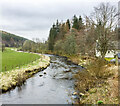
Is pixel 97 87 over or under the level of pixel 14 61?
under

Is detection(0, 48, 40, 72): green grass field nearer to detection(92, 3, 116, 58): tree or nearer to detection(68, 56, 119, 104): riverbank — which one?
detection(68, 56, 119, 104): riverbank

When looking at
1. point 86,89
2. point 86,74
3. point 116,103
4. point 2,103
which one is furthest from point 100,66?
point 2,103

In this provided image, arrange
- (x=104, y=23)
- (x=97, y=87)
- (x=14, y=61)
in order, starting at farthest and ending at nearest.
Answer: (x=14, y=61)
(x=104, y=23)
(x=97, y=87)

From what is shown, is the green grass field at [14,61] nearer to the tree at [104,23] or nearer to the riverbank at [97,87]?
the riverbank at [97,87]

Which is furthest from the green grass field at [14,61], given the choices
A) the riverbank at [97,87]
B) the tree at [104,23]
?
the tree at [104,23]

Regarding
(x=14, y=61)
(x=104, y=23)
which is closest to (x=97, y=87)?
(x=104, y=23)

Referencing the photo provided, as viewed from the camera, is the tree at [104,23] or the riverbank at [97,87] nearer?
the riverbank at [97,87]

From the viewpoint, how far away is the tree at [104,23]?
17.4 meters

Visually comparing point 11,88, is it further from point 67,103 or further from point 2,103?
point 67,103

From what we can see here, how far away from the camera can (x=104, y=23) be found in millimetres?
17750

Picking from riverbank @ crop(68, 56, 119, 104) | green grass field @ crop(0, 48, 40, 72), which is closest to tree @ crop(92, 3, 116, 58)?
riverbank @ crop(68, 56, 119, 104)

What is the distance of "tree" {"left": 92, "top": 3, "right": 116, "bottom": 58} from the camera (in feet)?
57.1

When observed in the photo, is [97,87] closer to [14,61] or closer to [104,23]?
[104,23]

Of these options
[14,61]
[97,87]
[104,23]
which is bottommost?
[97,87]
